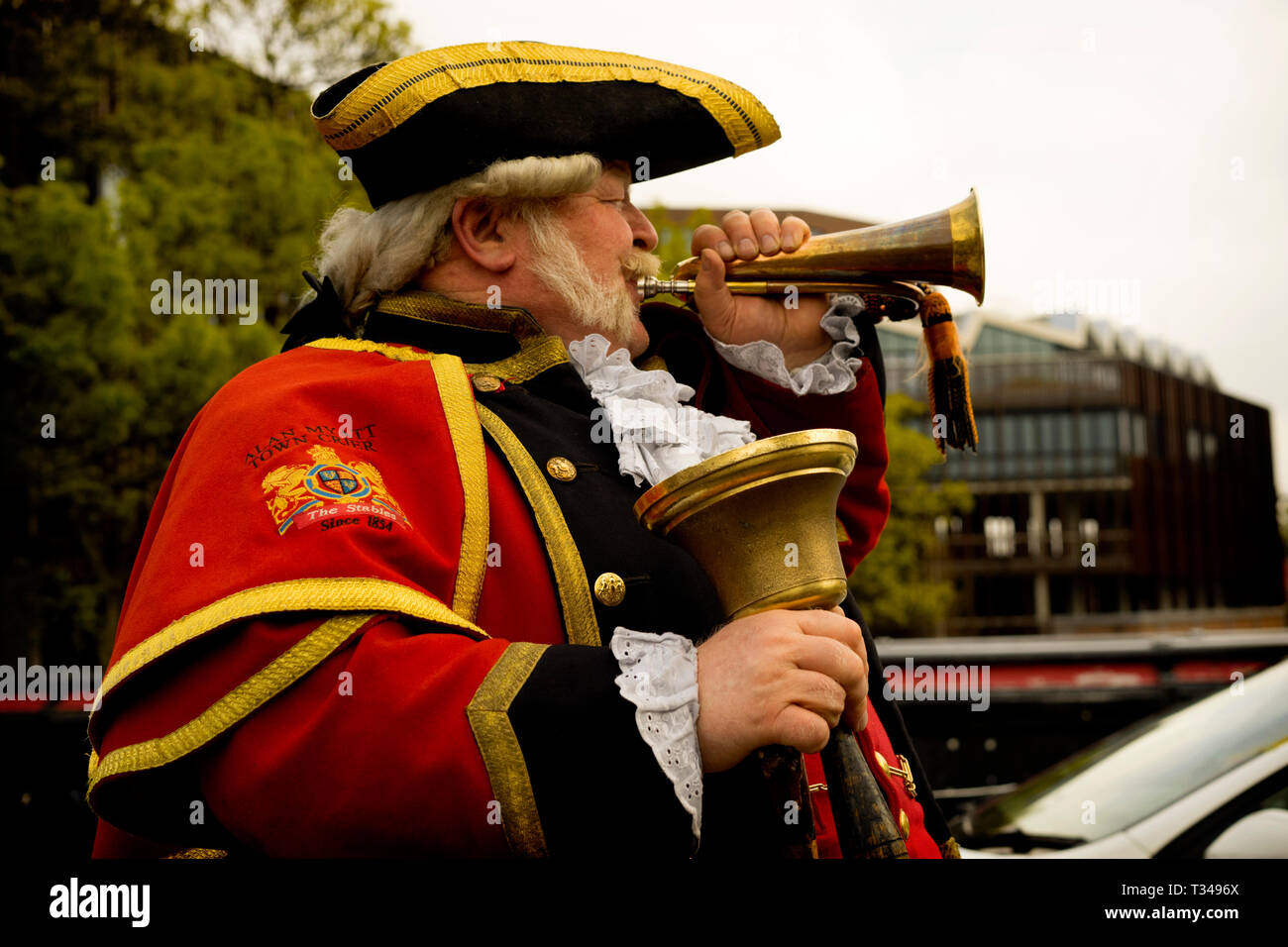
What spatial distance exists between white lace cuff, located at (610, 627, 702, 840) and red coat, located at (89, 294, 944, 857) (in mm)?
22

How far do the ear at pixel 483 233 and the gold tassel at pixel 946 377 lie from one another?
95cm

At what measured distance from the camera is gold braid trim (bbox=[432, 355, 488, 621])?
2018mm

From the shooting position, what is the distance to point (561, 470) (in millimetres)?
2234

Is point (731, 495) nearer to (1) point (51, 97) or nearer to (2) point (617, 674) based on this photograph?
(2) point (617, 674)

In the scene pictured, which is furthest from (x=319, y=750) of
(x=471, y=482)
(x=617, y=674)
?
(x=471, y=482)

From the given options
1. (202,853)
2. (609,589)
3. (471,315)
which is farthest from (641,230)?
(202,853)

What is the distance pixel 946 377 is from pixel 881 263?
32cm

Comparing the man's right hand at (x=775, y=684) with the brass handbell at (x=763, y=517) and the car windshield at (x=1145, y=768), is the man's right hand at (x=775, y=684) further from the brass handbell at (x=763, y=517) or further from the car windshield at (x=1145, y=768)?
the car windshield at (x=1145, y=768)

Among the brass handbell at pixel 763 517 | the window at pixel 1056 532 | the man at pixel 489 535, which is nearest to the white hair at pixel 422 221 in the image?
the man at pixel 489 535

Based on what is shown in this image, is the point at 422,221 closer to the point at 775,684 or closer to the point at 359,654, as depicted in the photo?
the point at 359,654

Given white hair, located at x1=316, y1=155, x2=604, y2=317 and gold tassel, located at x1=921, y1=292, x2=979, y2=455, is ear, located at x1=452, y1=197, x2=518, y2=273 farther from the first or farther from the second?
gold tassel, located at x1=921, y1=292, x2=979, y2=455
